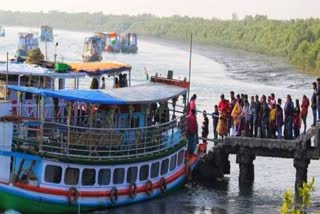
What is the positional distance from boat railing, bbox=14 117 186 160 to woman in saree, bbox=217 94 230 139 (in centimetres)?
340

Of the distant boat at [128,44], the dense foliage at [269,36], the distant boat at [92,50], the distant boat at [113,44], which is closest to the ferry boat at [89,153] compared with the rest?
the dense foliage at [269,36]

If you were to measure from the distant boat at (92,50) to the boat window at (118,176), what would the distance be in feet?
213

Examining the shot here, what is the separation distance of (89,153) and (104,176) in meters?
0.91

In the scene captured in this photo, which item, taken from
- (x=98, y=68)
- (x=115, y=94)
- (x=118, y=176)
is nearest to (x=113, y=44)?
(x=98, y=68)

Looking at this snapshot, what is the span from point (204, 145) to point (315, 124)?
396 cm

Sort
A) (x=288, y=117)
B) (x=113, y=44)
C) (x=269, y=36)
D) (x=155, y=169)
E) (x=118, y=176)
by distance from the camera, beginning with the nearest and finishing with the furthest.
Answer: (x=118, y=176), (x=155, y=169), (x=288, y=117), (x=113, y=44), (x=269, y=36)

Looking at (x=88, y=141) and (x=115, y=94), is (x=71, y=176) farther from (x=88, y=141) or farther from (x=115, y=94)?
(x=115, y=94)

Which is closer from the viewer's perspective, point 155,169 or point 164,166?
point 155,169

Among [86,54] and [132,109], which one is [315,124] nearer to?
[132,109]

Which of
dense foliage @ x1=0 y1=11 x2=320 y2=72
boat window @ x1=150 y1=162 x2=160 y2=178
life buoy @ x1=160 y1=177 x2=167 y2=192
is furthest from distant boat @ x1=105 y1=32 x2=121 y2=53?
boat window @ x1=150 y1=162 x2=160 y2=178

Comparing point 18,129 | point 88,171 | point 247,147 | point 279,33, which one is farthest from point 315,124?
point 279,33

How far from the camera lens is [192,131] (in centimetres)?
2995

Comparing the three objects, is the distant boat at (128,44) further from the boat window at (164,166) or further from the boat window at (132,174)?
the boat window at (132,174)

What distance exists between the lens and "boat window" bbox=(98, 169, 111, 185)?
997 inches
